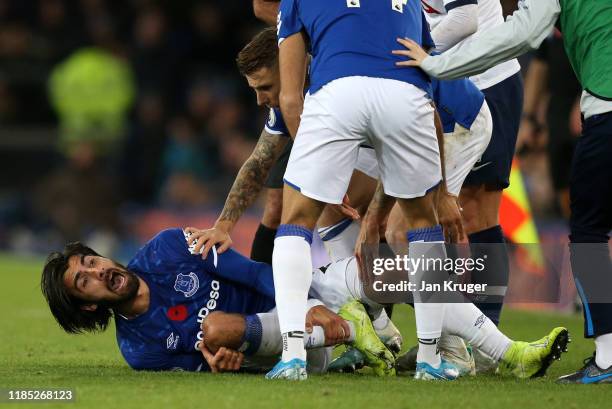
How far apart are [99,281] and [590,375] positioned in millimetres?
2205

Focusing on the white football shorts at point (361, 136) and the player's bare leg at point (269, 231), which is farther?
the player's bare leg at point (269, 231)

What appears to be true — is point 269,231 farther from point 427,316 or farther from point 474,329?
point 427,316

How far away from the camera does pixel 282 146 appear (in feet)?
21.0

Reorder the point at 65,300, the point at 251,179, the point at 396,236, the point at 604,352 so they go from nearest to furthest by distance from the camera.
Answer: the point at 604,352, the point at 65,300, the point at 396,236, the point at 251,179

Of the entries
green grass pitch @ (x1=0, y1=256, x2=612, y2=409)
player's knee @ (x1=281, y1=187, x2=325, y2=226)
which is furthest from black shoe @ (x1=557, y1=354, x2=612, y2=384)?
player's knee @ (x1=281, y1=187, x2=325, y2=226)

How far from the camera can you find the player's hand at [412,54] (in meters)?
5.20

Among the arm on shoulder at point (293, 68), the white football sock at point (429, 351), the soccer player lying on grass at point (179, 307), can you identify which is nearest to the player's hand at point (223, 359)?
the soccer player lying on grass at point (179, 307)

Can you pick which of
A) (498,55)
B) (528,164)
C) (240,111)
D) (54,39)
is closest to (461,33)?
(498,55)

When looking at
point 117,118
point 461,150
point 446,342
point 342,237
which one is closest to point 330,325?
point 446,342

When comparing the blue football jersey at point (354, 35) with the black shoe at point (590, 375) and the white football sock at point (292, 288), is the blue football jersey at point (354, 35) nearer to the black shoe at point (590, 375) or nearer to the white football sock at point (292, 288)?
the white football sock at point (292, 288)

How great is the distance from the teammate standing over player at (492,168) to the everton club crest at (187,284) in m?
1.60

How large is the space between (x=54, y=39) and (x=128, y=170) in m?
2.40

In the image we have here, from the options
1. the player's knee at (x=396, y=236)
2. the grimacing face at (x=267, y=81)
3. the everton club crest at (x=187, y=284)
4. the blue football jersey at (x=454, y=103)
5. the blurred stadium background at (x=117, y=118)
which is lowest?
the blurred stadium background at (x=117, y=118)

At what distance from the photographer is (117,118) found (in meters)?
16.7
